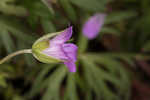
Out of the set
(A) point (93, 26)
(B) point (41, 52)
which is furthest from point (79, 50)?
(B) point (41, 52)

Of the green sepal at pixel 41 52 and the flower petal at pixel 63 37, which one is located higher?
the flower petal at pixel 63 37

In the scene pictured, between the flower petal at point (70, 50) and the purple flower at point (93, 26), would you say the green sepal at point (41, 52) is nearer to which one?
the flower petal at point (70, 50)

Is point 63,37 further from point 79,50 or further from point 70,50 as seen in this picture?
point 79,50

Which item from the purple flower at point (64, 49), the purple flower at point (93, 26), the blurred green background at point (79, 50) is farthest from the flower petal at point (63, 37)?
the purple flower at point (93, 26)

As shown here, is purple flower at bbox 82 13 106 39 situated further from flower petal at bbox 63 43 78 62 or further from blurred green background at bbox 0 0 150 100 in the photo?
flower petal at bbox 63 43 78 62

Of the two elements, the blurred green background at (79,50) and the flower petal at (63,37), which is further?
the blurred green background at (79,50)

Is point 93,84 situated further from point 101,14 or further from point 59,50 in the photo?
point 59,50

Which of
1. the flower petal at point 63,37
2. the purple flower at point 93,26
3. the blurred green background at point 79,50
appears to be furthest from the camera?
the purple flower at point 93,26
